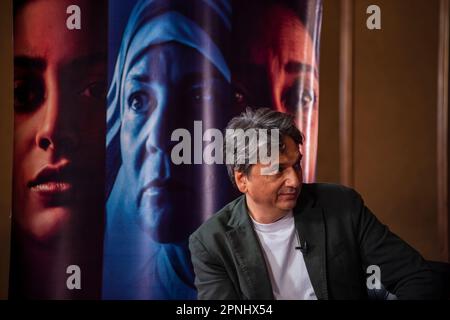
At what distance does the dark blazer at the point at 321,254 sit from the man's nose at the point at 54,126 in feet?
3.40

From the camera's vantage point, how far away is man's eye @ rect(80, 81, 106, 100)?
7.55 feet

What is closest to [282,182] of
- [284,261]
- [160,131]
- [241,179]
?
[241,179]

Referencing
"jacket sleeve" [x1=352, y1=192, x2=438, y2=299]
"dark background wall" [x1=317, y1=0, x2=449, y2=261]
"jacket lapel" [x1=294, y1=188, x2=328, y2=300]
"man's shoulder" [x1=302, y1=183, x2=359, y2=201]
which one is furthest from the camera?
"dark background wall" [x1=317, y1=0, x2=449, y2=261]

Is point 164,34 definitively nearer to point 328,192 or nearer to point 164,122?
point 164,122

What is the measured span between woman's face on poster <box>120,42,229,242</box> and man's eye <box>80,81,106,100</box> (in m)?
0.10

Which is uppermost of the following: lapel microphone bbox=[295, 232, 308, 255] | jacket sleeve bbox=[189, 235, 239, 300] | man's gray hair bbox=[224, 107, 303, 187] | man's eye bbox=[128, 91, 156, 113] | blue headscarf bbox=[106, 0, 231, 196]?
blue headscarf bbox=[106, 0, 231, 196]

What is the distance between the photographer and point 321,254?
1521 millimetres

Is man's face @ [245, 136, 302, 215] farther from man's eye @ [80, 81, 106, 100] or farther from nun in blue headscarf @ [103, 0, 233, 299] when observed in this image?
man's eye @ [80, 81, 106, 100]

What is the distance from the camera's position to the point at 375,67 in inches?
98.3

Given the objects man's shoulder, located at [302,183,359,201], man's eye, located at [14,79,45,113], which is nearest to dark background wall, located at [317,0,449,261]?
man's shoulder, located at [302,183,359,201]

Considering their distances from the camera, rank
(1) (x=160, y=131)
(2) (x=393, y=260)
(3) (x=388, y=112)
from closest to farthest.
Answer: (2) (x=393, y=260) → (1) (x=160, y=131) → (3) (x=388, y=112)

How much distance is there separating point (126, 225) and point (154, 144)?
41 cm

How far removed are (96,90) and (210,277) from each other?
121 cm
